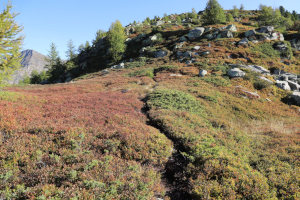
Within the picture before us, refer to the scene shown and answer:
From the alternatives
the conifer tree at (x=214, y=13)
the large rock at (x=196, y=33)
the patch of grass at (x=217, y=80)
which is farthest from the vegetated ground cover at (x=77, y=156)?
the conifer tree at (x=214, y=13)

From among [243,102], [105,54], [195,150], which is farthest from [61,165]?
[105,54]

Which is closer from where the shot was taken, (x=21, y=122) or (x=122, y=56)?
(x=21, y=122)

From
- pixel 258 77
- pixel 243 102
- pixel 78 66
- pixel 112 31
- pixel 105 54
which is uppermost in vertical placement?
pixel 112 31

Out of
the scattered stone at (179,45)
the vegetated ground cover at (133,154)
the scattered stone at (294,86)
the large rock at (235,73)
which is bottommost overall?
the vegetated ground cover at (133,154)

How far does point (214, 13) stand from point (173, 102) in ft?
170

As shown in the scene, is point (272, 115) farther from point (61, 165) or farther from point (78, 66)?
point (78, 66)

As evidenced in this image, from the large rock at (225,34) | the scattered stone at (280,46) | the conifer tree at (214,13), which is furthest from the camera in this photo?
the conifer tree at (214,13)

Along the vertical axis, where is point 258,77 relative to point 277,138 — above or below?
above

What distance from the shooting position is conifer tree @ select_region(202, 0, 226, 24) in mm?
51719

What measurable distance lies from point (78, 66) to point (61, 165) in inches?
2598

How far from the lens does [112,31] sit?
2106 inches

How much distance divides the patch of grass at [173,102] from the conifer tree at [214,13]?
162 feet

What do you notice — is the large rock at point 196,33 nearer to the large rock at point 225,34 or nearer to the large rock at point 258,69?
the large rock at point 225,34

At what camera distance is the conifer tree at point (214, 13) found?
170ft
